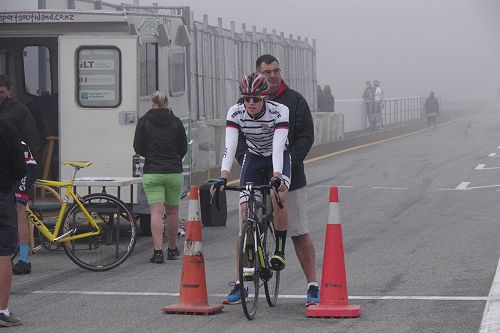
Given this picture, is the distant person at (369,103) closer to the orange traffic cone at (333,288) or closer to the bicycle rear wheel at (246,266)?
the orange traffic cone at (333,288)

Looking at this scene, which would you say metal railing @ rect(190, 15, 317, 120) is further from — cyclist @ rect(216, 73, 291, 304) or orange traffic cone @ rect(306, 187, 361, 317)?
orange traffic cone @ rect(306, 187, 361, 317)

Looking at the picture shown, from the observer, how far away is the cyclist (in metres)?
9.13

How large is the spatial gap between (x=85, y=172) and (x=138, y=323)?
5.45 meters

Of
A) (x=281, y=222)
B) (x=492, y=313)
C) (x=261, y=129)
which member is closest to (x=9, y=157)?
(x=261, y=129)

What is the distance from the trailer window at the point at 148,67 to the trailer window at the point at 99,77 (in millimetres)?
328

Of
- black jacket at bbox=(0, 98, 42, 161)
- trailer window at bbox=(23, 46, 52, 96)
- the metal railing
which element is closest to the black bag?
trailer window at bbox=(23, 46, 52, 96)

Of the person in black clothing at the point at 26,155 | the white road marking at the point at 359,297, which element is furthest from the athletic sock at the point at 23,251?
the white road marking at the point at 359,297

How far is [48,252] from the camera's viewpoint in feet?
44.2

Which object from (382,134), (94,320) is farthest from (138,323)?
(382,134)

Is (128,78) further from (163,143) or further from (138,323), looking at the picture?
(138,323)

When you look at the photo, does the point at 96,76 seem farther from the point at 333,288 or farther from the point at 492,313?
the point at 492,313

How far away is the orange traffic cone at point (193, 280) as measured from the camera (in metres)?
9.32

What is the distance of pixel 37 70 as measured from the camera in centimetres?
1560

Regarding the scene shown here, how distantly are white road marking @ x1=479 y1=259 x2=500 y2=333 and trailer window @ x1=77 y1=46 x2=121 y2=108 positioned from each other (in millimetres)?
5308
